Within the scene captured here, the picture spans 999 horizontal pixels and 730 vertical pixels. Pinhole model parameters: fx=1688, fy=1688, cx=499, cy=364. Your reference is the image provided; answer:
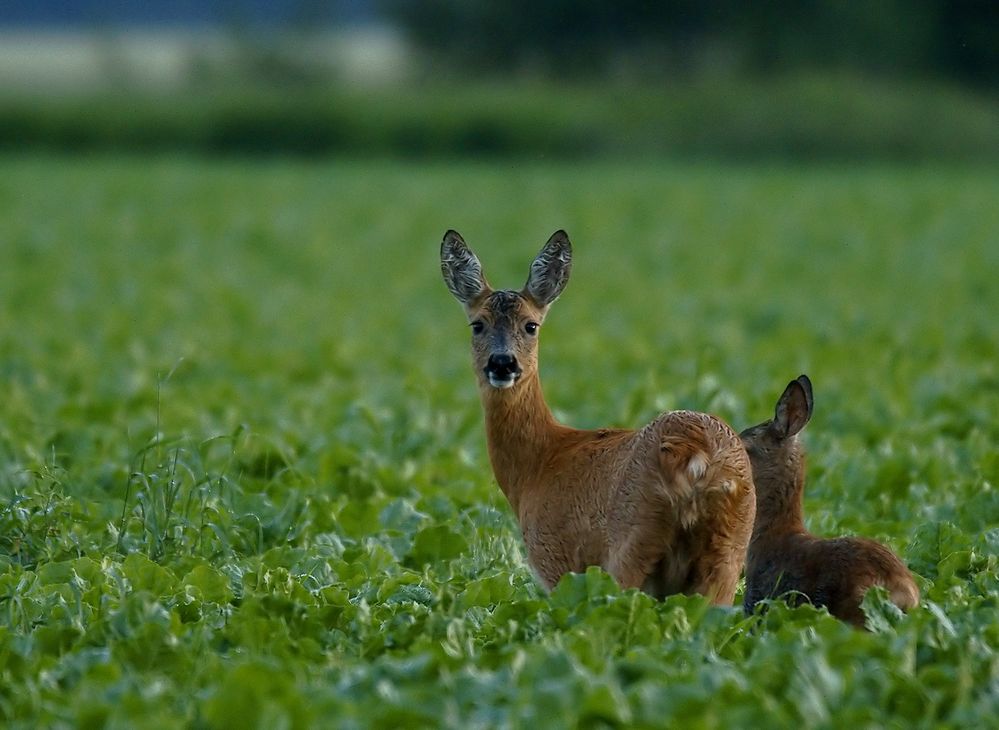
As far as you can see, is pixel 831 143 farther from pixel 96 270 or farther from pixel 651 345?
pixel 651 345

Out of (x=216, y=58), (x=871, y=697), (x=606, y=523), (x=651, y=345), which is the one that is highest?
(x=216, y=58)

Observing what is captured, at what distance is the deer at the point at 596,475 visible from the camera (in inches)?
196

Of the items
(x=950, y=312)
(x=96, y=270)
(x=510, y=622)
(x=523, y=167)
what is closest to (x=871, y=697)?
(x=510, y=622)

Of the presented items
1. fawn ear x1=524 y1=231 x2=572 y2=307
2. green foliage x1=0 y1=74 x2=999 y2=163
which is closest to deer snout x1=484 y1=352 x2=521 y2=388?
fawn ear x1=524 y1=231 x2=572 y2=307

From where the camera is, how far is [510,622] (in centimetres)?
498

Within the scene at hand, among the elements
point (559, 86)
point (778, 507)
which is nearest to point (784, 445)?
point (778, 507)

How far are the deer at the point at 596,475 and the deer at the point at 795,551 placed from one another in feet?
0.94

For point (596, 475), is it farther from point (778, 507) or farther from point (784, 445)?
point (784, 445)

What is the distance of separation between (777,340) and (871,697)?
9393 mm

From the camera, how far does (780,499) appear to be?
5809mm

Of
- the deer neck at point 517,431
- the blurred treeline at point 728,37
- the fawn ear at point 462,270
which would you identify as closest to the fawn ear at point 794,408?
the deer neck at point 517,431

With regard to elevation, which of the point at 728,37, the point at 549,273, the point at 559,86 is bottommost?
the point at 549,273

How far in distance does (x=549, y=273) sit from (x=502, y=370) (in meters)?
0.53

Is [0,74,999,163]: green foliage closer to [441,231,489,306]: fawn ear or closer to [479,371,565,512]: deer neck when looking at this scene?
[441,231,489,306]: fawn ear
